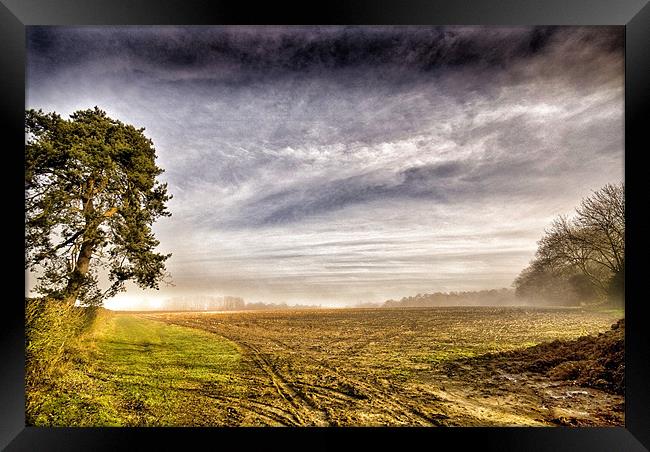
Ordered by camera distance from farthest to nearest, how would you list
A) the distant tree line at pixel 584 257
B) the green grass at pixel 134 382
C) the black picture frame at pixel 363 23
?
the distant tree line at pixel 584 257, the green grass at pixel 134 382, the black picture frame at pixel 363 23

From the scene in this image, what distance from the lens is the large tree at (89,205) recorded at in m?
3.73

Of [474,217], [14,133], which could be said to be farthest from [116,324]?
[474,217]

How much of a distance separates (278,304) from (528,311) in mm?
3884

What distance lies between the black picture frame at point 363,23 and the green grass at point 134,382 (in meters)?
0.30

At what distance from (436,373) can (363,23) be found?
4087 mm

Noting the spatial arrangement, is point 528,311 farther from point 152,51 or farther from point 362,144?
point 152,51

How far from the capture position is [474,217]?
4.24 metres

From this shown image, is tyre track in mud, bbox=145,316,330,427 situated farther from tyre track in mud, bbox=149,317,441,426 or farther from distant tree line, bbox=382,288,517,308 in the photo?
distant tree line, bbox=382,288,517,308

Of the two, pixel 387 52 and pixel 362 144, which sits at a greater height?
pixel 387 52

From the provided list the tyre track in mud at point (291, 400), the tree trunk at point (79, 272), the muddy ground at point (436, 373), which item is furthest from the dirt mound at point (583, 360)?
the tree trunk at point (79, 272)

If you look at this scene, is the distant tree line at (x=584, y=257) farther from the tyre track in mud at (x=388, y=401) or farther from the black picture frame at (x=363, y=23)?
the tyre track in mud at (x=388, y=401)

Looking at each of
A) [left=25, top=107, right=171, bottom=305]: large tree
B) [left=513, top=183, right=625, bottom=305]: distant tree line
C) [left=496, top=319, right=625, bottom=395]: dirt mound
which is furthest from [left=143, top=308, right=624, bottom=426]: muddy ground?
[left=25, top=107, right=171, bottom=305]: large tree

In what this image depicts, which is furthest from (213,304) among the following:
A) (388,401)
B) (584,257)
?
(584,257)

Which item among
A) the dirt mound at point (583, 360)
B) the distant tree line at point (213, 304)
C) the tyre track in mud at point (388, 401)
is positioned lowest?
the tyre track in mud at point (388, 401)
